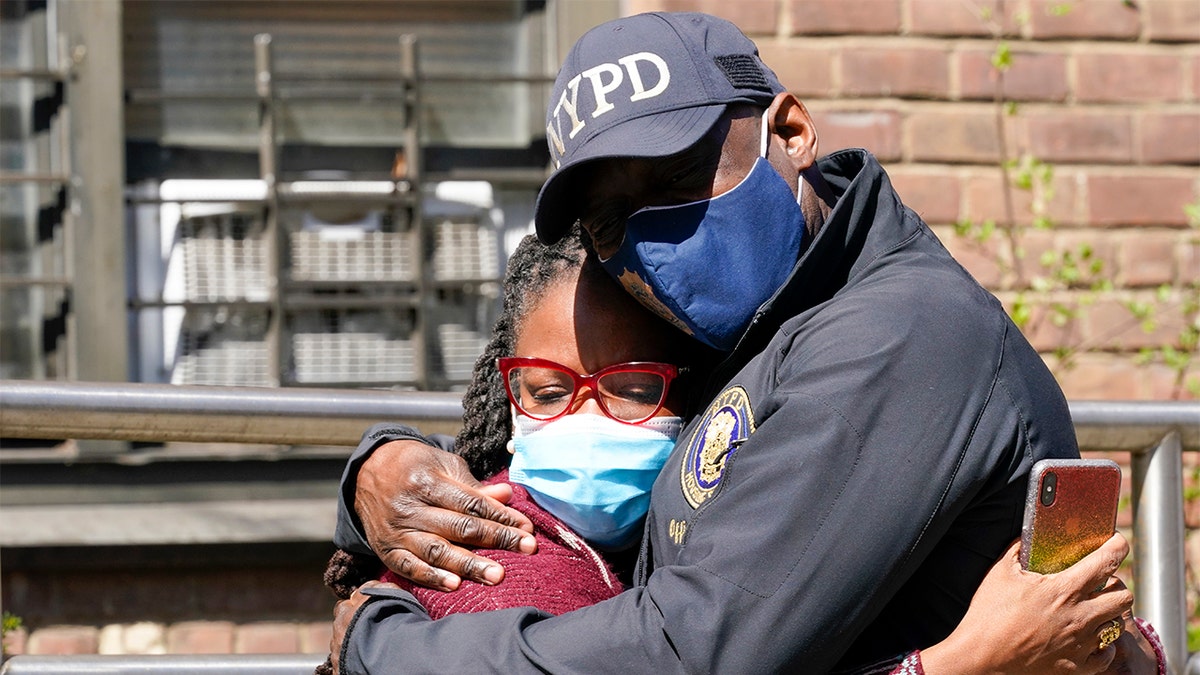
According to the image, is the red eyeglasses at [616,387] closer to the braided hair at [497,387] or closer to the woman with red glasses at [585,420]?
the woman with red glasses at [585,420]

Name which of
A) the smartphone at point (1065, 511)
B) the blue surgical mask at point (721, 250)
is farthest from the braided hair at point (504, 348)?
the smartphone at point (1065, 511)

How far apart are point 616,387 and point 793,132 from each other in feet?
1.31

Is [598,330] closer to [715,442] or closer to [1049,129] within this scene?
[715,442]

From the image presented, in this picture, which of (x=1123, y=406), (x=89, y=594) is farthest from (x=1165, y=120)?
(x=89, y=594)

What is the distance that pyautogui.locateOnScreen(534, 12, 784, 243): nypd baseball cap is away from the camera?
156 cm

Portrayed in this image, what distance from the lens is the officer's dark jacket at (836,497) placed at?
1294 mm

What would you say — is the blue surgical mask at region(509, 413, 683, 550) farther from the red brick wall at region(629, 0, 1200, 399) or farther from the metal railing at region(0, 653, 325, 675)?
the red brick wall at region(629, 0, 1200, 399)

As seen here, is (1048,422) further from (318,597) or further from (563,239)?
(318,597)

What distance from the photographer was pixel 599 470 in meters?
1.70

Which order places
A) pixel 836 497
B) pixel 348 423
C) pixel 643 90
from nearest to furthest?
pixel 836 497 < pixel 643 90 < pixel 348 423

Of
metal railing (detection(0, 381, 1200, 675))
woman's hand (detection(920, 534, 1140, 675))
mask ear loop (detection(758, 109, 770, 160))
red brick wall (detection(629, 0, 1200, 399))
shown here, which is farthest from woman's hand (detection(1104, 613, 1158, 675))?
red brick wall (detection(629, 0, 1200, 399))

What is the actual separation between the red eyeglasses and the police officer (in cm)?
10

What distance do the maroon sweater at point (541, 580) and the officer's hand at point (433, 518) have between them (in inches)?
0.6

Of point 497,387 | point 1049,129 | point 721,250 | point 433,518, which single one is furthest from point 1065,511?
point 1049,129
